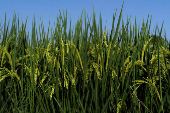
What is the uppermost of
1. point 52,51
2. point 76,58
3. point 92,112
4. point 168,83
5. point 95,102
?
point 52,51

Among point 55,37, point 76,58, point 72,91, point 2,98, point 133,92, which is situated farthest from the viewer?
point 55,37

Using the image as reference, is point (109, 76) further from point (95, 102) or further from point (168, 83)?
point (168, 83)

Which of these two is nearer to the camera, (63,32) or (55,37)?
(63,32)

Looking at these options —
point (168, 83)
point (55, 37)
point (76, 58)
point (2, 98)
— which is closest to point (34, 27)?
point (55, 37)

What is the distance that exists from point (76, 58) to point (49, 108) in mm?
718

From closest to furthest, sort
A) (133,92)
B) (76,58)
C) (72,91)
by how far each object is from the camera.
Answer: (133,92) → (72,91) → (76,58)

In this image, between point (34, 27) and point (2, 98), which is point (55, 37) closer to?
point (34, 27)

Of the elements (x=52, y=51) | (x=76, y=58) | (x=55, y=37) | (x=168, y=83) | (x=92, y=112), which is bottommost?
(x=92, y=112)

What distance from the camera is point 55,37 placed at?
2.77 m

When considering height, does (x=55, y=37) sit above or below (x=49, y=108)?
above

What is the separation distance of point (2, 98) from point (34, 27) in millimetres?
1076

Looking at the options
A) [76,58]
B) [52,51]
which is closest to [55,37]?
[52,51]

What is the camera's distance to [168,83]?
2219 millimetres

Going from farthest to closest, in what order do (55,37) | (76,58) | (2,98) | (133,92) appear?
1. (55,37)
2. (2,98)
3. (76,58)
4. (133,92)
